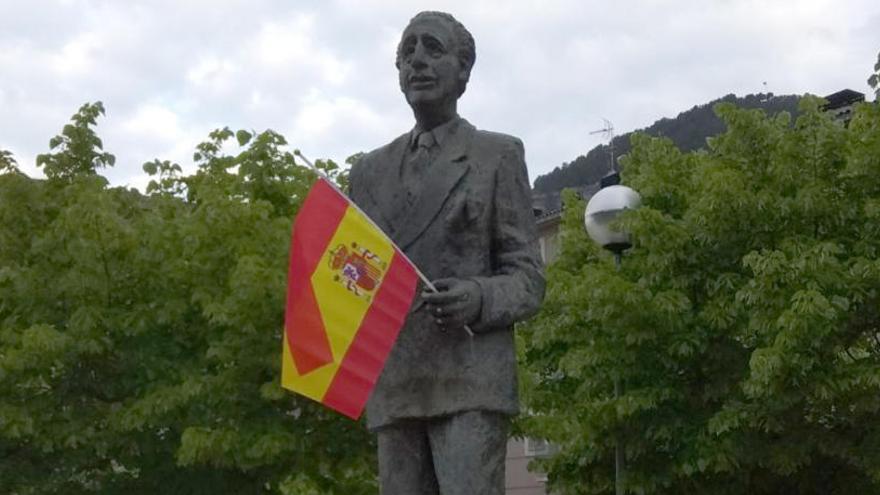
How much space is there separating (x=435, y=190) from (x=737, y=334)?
1405 cm

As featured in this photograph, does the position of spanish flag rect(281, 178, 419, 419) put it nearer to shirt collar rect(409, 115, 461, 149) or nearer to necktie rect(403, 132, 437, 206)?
necktie rect(403, 132, 437, 206)

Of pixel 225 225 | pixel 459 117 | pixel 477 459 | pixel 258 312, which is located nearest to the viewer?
pixel 477 459

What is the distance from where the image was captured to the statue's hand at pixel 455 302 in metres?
6.27

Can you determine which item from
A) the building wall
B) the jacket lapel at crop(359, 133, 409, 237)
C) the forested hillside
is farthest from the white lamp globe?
the forested hillside

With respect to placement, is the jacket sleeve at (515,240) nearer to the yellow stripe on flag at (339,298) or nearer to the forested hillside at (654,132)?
the yellow stripe on flag at (339,298)

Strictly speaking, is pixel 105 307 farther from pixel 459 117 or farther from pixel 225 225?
pixel 459 117

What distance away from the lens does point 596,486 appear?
72.3 feet

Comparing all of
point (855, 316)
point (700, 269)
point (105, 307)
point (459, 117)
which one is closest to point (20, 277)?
point (105, 307)

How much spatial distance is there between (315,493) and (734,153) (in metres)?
7.31

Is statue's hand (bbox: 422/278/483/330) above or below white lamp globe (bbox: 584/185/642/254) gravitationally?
below

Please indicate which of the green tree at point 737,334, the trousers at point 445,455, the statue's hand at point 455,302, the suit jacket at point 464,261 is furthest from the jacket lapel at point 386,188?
the green tree at point 737,334

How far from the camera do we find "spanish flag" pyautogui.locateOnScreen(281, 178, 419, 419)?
6.45 metres

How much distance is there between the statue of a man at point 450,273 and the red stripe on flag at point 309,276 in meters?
0.28

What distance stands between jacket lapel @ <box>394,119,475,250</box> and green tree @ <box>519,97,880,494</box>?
11.7m
